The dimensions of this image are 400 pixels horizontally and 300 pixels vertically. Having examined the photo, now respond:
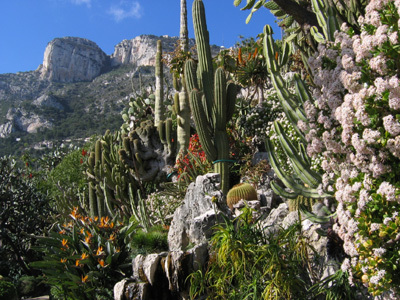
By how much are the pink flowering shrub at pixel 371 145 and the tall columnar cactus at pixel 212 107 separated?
4201 millimetres

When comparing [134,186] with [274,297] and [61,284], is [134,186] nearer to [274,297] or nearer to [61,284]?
[61,284]

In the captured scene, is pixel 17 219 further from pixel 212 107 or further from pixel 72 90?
pixel 72 90

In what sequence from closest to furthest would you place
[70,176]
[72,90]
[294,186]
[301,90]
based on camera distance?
[301,90], [294,186], [70,176], [72,90]

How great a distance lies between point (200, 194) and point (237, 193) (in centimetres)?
128

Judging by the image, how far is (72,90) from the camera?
7238 cm

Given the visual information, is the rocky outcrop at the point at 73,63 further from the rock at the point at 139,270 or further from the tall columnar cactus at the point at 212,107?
the rock at the point at 139,270

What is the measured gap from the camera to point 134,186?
9906 mm

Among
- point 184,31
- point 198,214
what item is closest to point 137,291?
point 198,214

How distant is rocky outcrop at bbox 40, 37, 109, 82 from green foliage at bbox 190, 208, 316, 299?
8512 cm

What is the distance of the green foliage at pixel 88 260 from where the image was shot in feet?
19.1

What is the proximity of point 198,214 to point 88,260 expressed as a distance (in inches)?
67.7

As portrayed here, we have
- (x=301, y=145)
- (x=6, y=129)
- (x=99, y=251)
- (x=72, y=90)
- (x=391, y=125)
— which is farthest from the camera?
(x=72, y=90)

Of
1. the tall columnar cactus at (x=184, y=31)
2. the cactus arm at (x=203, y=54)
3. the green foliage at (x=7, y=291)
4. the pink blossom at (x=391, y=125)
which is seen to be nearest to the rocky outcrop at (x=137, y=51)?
the tall columnar cactus at (x=184, y=31)

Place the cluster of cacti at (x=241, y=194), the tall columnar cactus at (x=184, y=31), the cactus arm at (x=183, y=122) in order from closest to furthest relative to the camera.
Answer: the cluster of cacti at (x=241, y=194), the cactus arm at (x=183, y=122), the tall columnar cactus at (x=184, y=31)
